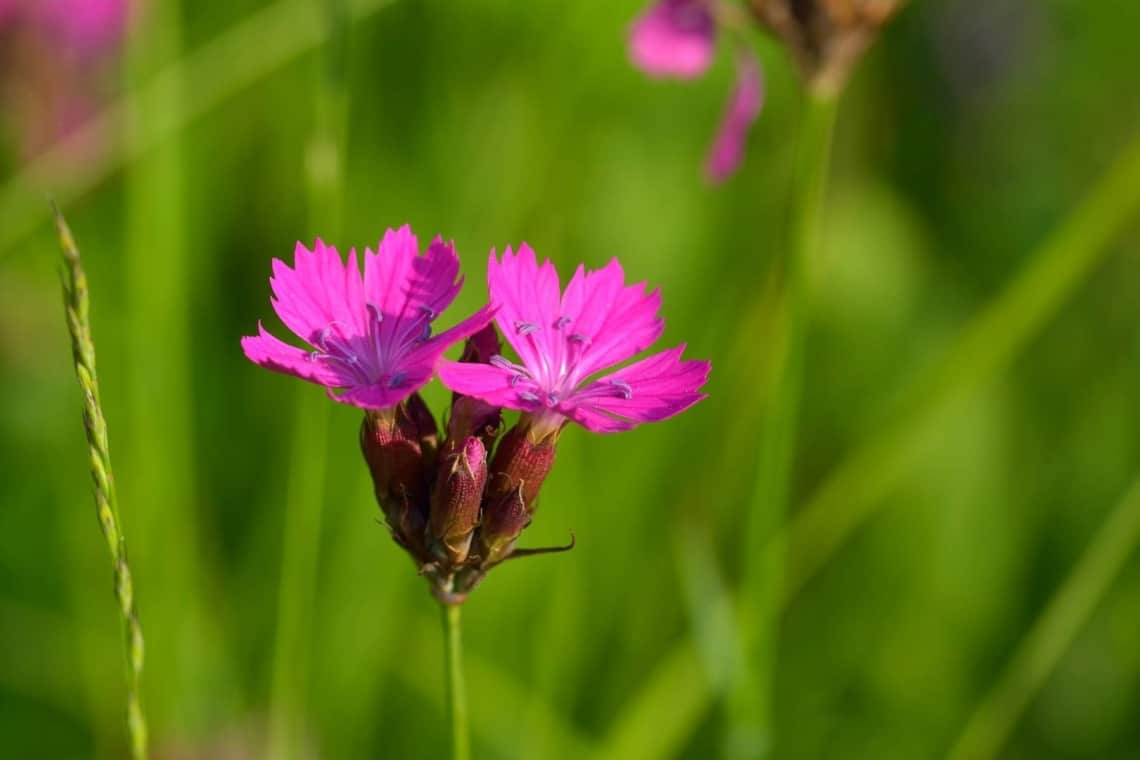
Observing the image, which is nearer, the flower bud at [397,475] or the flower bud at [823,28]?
the flower bud at [397,475]

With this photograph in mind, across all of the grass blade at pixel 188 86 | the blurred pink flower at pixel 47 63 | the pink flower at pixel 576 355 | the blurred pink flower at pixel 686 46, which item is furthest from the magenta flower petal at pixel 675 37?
the blurred pink flower at pixel 47 63

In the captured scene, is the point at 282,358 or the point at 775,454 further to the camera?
the point at 775,454

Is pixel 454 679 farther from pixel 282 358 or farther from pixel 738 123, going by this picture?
pixel 738 123

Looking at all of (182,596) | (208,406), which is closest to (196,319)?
(208,406)

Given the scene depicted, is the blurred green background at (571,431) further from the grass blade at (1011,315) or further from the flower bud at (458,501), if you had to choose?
the flower bud at (458,501)

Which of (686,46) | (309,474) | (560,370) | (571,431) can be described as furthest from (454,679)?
(571,431)

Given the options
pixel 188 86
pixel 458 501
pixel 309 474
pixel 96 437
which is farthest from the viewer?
pixel 188 86
